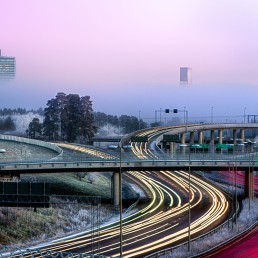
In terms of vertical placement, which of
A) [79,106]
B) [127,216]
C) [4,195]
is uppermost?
[79,106]

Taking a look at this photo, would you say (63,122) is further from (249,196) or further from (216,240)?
(216,240)

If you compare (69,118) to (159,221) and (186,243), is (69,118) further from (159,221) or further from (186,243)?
(186,243)

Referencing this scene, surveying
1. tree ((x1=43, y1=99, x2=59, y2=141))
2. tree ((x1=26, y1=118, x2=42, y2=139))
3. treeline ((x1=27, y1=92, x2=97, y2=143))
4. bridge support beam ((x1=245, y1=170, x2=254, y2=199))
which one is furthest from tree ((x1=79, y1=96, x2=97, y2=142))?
bridge support beam ((x1=245, y1=170, x2=254, y2=199))

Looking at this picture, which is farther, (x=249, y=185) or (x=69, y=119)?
(x=69, y=119)

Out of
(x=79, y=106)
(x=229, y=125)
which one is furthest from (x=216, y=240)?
(x=229, y=125)

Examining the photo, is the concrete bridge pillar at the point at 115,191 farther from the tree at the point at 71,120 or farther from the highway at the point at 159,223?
the tree at the point at 71,120

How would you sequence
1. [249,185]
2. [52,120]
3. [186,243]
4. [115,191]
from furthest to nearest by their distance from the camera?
[52,120]
[249,185]
[115,191]
[186,243]

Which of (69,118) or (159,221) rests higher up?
(69,118)

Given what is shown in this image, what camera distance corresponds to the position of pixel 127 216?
2584 inches

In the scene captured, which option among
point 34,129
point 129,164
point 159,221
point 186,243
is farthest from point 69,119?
point 186,243

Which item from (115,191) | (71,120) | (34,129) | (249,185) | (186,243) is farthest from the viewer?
(34,129)

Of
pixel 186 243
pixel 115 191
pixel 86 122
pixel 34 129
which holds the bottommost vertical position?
pixel 186 243

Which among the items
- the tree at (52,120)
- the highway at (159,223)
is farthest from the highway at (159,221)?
the tree at (52,120)

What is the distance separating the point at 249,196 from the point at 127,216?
23.3 metres
